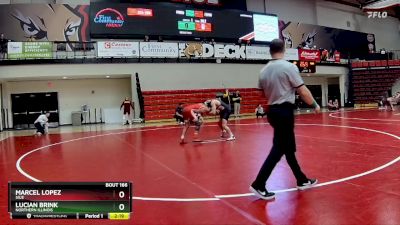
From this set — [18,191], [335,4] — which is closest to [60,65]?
[18,191]

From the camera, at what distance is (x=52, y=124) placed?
22.3m

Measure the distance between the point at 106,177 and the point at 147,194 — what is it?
4.86 ft

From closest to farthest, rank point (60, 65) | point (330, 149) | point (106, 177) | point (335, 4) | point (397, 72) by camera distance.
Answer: point (106, 177)
point (330, 149)
point (60, 65)
point (397, 72)
point (335, 4)

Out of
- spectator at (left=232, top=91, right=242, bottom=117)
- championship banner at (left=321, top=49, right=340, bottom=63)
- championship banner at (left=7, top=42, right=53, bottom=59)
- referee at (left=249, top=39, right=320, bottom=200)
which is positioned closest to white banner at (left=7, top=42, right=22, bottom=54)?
championship banner at (left=7, top=42, right=53, bottom=59)

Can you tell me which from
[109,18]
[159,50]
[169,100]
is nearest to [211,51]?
[159,50]

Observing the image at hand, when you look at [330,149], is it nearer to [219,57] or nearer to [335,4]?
[219,57]

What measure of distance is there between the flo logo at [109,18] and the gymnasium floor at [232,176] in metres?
13.5

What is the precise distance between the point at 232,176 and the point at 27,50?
57.4 feet

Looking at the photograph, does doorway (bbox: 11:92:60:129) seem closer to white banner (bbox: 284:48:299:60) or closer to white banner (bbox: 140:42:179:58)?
white banner (bbox: 140:42:179:58)

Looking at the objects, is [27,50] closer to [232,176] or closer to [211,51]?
[211,51]
